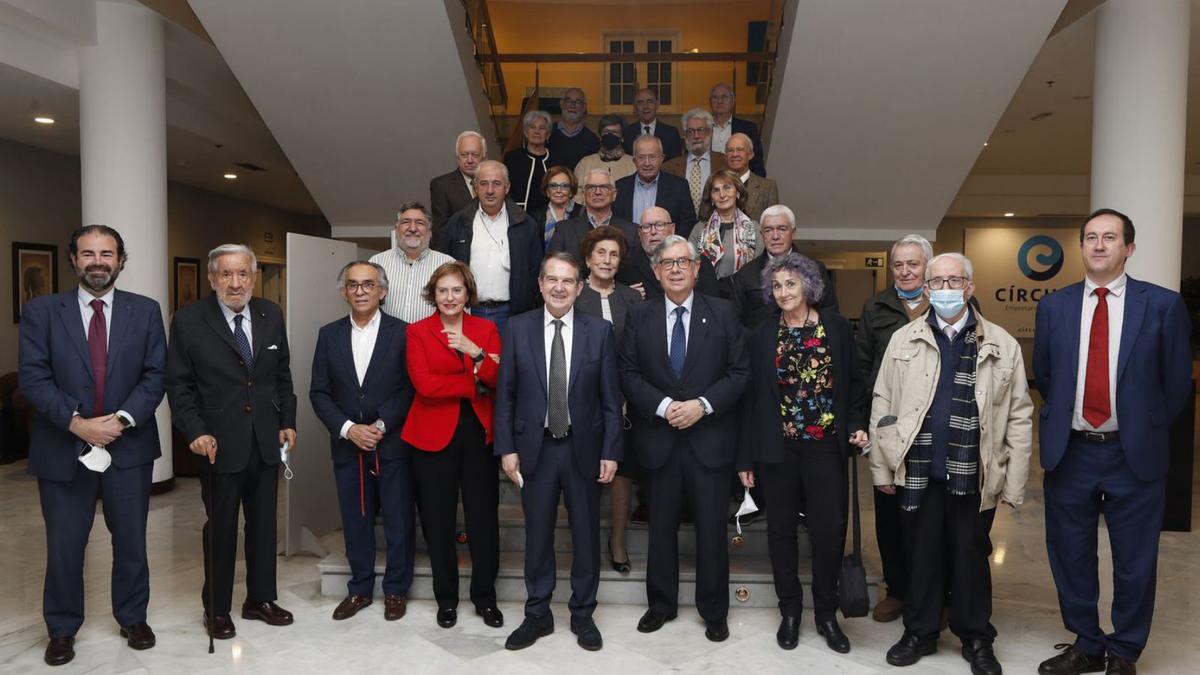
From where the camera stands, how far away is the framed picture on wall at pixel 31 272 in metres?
9.56

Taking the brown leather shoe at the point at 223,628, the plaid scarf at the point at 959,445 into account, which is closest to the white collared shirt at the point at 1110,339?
the plaid scarf at the point at 959,445

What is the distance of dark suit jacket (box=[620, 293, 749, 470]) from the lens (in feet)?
12.7

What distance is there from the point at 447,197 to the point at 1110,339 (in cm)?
370

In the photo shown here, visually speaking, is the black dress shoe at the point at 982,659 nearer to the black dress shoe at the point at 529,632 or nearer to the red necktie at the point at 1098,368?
the red necktie at the point at 1098,368

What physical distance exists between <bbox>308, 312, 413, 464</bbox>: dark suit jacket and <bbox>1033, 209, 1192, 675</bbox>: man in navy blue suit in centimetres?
286

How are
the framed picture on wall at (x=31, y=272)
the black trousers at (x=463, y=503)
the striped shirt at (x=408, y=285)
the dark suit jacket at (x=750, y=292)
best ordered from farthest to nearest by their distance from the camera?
the framed picture on wall at (x=31, y=272) < the striped shirt at (x=408, y=285) < the dark suit jacket at (x=750, y=292) < the black trousers at (x=463, y=503)

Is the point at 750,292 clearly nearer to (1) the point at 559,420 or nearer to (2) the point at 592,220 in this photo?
(2) the point at 592,220

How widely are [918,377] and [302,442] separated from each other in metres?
3.70

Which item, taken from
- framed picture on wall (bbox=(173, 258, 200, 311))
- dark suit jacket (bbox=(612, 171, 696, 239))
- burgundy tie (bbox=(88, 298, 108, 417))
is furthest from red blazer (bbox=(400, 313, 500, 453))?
framed picture on wall (bbox=(173, 258, 200, 311))

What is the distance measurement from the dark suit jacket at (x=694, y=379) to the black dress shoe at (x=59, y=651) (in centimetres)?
265

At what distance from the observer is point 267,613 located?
13.8 ft

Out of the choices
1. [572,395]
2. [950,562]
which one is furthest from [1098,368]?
[572,395]

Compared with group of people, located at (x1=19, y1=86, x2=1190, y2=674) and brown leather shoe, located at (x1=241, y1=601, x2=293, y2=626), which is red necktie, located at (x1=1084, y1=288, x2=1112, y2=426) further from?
brown leather shoe, located at (x1=241, y1=601, x2=293, y2=626)

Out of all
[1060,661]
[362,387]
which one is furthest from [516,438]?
[1060,661]
